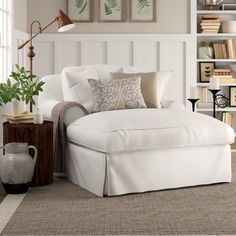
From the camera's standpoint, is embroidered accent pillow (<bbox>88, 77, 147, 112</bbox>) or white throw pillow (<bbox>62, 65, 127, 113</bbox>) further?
white throw pillow (<bbox>62, 65, 127, 113</bbox>)

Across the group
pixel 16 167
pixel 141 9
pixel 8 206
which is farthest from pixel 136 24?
pixel 8 206

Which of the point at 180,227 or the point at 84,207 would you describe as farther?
the point at 84,207

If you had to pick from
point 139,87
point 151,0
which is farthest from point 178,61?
point 139,87

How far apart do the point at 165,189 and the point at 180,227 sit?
103 centimetres

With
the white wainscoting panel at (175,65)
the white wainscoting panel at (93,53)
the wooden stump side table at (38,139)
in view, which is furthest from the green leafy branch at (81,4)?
the wooden stump side table at (38,139)

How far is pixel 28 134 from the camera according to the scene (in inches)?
164

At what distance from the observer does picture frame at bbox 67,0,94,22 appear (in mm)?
6793

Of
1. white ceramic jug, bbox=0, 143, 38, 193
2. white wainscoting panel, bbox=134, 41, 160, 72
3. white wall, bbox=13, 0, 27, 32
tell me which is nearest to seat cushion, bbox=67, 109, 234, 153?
white ceramic jug, bbox=0, 143, 38, 193

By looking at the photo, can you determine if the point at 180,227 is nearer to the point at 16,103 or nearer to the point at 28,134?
the point at 28,134

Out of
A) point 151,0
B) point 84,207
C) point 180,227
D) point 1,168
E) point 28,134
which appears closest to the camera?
point 180,227

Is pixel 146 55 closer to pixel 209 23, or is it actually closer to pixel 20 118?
pixel 209 23

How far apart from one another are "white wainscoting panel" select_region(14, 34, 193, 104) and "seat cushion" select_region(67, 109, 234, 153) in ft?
8.67

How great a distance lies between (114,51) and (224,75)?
4.69ft

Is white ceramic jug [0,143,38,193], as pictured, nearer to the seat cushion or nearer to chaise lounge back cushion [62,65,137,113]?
the seat cushion
